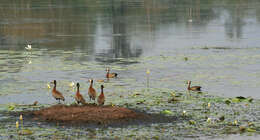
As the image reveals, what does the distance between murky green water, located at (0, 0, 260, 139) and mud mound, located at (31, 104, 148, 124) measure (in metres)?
0.86

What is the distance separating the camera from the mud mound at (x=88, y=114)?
2222 centimetres

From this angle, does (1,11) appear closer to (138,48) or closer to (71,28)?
(71,28)

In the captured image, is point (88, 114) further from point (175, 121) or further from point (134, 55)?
point (134, 55)

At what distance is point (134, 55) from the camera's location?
43.3m

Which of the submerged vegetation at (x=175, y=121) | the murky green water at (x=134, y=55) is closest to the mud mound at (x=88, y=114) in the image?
the submerged vegetation at (x=175, y=121)

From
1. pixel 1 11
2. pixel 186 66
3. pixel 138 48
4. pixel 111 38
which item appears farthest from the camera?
pixel 1 11

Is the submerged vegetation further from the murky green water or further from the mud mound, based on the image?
the mud mound

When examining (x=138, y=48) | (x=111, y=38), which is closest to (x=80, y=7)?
(x=111, y=38)

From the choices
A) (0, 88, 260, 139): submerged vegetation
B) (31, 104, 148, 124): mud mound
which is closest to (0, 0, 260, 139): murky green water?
(0, 88, 260, 139): submerged vegetation

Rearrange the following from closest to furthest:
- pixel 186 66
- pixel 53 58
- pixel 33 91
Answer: pixel 33 91 → pixel 186 66 → pixel 53 58

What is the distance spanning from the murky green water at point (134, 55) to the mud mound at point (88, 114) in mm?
862

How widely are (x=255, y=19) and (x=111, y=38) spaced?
25.1m

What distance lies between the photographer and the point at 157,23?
67875 millimetres

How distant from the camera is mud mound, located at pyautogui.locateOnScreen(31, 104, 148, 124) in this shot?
72.9 feet
